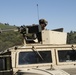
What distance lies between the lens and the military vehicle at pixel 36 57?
9.91 meters

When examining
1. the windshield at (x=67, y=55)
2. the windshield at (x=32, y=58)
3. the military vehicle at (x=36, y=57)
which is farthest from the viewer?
the windshield at (x=67, y=55)

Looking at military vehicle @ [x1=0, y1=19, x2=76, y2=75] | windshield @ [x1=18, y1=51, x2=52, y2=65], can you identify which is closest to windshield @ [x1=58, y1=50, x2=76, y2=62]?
military vehicle @ [x1=0, y1=19, x2=76, y2=75]

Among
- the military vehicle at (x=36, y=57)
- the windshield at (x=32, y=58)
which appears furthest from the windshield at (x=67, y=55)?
the windshield at (x=32, y=58)

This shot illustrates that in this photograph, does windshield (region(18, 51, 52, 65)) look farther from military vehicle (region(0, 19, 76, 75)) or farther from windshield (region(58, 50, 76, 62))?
windshield (region(58, 50, 76, 62))

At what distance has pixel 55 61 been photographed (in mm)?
10258

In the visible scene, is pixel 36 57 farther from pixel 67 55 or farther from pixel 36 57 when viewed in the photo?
pixel 67 55

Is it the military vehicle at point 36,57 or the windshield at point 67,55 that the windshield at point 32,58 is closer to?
the military vehicle at point 36,57

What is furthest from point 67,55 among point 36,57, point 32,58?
point 32,58

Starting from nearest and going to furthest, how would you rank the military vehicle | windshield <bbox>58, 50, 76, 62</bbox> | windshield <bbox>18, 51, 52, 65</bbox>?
the military vehicle
windshield <bbox>18, 51, 52, 65</bbox>
windshield <bbox>58, 50, 76, 62</bbox>

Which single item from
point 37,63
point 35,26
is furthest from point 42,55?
point 35,26

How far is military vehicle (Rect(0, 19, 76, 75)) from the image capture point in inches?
390

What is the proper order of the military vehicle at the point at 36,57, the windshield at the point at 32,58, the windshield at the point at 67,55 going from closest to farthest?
the military vehicle at the point at 36,57 → the windshield at the point at 32,58 → the windshield at the point at 67,55

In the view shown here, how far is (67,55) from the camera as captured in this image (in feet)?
34.5

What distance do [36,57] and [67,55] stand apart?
965 millimetres
